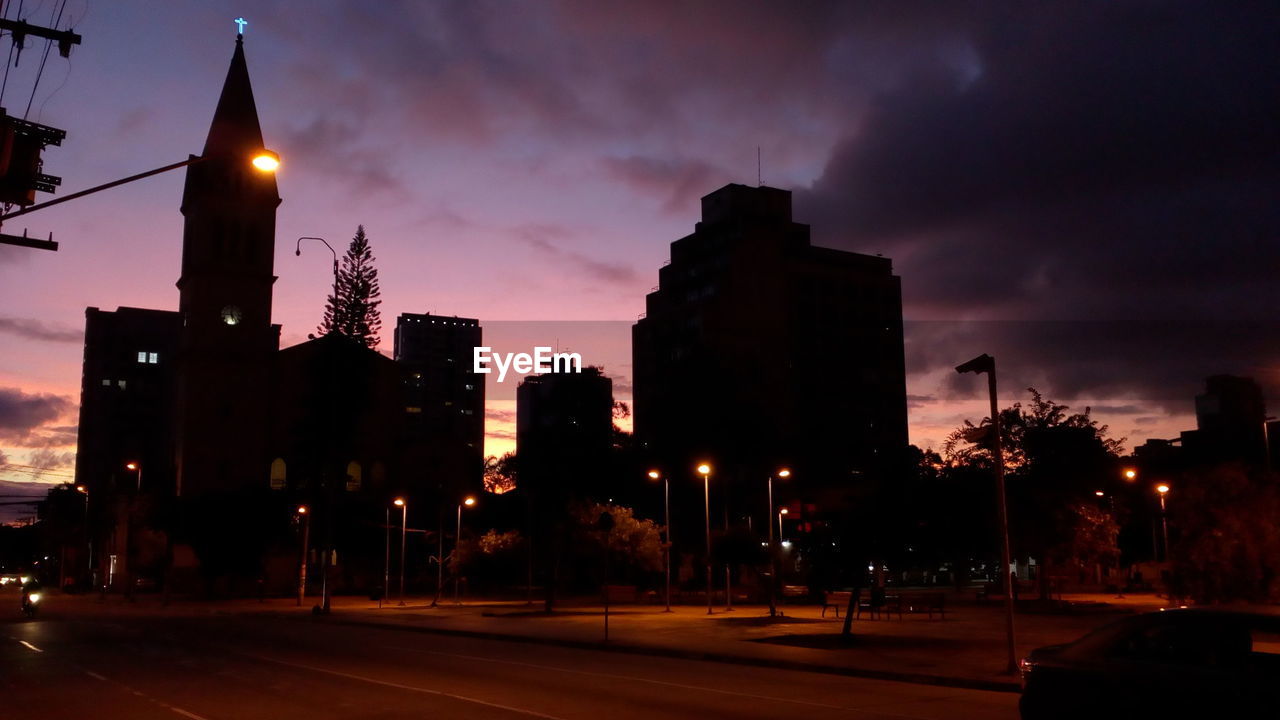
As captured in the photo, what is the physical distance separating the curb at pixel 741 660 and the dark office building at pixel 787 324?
70763 millimetres

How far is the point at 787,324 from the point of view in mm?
115000

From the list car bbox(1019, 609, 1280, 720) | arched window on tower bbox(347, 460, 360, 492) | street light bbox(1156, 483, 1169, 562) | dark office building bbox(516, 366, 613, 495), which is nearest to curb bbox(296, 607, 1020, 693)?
car bbox(1019, 609, 1280, 720)

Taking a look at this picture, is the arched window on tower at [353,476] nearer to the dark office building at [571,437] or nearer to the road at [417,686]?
the dark office building at [571,437]

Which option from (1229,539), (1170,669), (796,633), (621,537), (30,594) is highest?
(621,537)

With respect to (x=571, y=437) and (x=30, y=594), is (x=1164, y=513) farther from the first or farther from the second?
(x=30, y=594)

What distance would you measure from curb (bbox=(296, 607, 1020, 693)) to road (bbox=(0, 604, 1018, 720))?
457 millimetres

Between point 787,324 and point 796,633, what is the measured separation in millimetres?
88038

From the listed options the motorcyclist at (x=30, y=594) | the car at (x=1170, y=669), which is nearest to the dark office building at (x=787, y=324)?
the motorcyclist at (x=30, y=594)

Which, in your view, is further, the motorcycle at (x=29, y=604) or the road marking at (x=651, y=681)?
the motorcycle at (x=29, y=604)

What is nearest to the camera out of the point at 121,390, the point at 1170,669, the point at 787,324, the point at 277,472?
the point at 1170,669

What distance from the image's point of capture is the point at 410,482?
8175 centimetres

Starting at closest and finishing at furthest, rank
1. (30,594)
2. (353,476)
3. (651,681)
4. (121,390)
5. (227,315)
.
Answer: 1. (651,681)
2. (30,594)
3. (227,315)
4. (353,476)
5. (121,390)

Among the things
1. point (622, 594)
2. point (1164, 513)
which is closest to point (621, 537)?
point (622, 594)

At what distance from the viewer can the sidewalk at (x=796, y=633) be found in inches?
804
